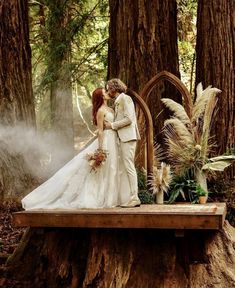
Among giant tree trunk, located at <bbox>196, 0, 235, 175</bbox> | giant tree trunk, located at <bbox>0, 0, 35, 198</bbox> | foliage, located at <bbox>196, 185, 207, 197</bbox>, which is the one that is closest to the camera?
foliage, located at <bbox>196, 185, 207, 197</bbox>

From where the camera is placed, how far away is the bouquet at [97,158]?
21.8 feet

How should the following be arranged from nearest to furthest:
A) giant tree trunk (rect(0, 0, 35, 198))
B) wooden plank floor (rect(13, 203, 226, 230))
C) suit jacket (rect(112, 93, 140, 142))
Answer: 1. wooden plank floor (rect(13, 203, 226, 230))
2. suit jacket (rect(112, 93, 140, 142))
3. giant tree trunk (rect(0, 0, 35, 198))

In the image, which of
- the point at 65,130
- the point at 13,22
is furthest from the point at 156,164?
the point at 65,130

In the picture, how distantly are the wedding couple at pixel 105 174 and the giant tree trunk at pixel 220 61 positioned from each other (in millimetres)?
2291

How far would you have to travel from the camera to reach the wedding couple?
6.61 meters

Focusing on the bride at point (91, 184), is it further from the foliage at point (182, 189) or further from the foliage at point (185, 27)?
the foliage at point (185, 27)

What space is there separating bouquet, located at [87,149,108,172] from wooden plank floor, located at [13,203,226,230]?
54 cm

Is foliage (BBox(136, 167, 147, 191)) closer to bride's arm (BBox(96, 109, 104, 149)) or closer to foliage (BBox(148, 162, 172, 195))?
foliage (BBox(148, 162, 172, 195))

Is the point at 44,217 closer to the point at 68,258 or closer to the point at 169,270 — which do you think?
the point at 68,258

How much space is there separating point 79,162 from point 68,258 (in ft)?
3.52

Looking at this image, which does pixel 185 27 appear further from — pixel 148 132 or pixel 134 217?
pixel 134 217

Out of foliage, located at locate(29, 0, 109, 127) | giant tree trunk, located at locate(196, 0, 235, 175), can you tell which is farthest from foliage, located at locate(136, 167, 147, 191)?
foliage, located at locate(29, 0, 109, 127)

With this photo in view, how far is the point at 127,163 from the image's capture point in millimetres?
6605

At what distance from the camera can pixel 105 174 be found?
22.0ft
